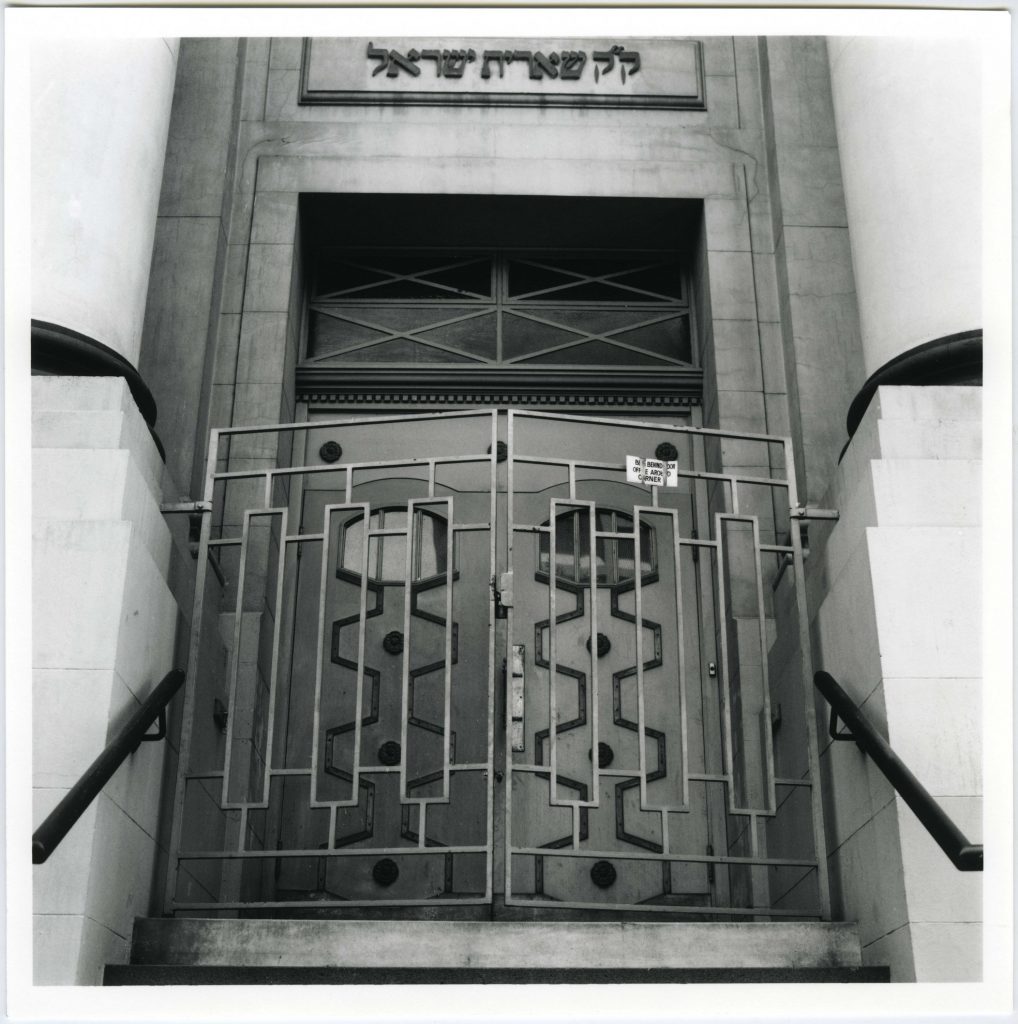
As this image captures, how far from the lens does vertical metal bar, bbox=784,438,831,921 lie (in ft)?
19.0

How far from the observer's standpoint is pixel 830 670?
6121 mm

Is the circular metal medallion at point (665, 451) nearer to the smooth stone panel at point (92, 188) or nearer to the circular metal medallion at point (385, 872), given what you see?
the circular metal medallion at point (385, 872)

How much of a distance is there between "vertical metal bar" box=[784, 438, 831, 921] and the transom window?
2201 mm

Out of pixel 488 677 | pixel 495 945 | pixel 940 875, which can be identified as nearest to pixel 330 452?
pixel 488 677

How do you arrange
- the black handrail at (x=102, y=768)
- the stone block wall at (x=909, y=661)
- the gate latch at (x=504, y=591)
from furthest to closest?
the gate latch at (x=504, y=591)
the stone block wall at (x=909, y=661)
the black handrail at (x=102, y=768)

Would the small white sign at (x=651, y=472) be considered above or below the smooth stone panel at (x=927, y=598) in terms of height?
above

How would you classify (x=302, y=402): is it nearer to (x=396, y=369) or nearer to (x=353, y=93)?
(x=396, y=369)

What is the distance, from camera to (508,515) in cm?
615

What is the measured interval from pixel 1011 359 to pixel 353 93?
5.00 m

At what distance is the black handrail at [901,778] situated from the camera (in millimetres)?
4672

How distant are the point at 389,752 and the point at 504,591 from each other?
153 centimetres

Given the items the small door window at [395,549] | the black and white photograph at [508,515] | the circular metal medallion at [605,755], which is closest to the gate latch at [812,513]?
the black and white photograph at [508,515]

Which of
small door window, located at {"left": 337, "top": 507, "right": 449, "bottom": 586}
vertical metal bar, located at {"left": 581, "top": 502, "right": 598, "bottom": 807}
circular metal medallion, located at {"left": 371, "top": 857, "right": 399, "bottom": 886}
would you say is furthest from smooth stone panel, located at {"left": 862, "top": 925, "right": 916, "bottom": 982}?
small door window, located at {"left": 337, "top": 507, "right": 449, "bottom": 586}

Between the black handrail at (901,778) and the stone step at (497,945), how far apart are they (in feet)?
2.40
